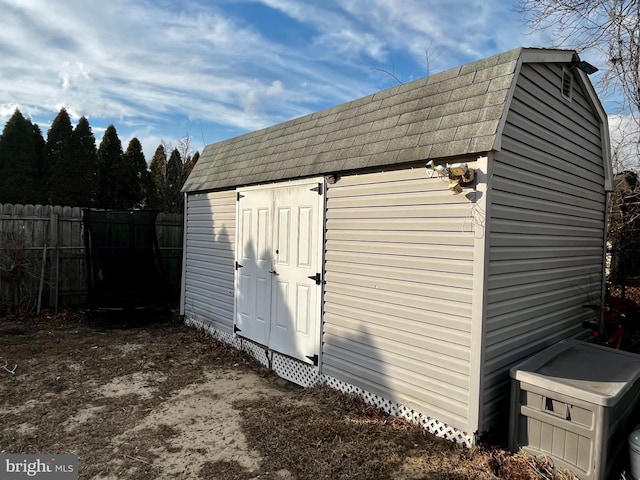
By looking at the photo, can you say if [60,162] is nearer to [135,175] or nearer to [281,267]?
[135,175]

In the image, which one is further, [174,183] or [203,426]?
[174,183]

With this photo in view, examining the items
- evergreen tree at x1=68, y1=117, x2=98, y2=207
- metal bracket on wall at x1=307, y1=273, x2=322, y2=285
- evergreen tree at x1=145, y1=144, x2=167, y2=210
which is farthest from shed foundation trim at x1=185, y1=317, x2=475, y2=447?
evergreen tree at x1=68, y1=117, x2=98, y2=207

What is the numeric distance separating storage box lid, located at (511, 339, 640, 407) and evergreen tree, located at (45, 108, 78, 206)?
12.8 meters

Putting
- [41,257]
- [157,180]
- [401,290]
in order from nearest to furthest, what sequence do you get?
[401,290]
[41,257]
[157,180]

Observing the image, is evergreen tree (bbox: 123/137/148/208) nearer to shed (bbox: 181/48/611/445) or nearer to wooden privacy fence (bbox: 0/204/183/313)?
wooden privacy fence (bbox: 0/204/183/313)

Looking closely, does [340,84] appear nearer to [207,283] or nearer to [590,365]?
[207,283]

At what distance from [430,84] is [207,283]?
4.68 m

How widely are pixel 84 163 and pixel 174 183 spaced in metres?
2.81

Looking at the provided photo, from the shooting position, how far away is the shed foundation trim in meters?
2.92

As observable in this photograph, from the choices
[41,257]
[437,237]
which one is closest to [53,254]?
[41,257]

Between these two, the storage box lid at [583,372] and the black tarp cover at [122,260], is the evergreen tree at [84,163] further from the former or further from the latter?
the storage box lid at [583,372]

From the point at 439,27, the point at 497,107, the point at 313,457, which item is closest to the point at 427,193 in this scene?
the point at 497,107

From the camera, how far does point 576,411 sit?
97.3 inches

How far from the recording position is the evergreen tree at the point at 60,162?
11.4 m
